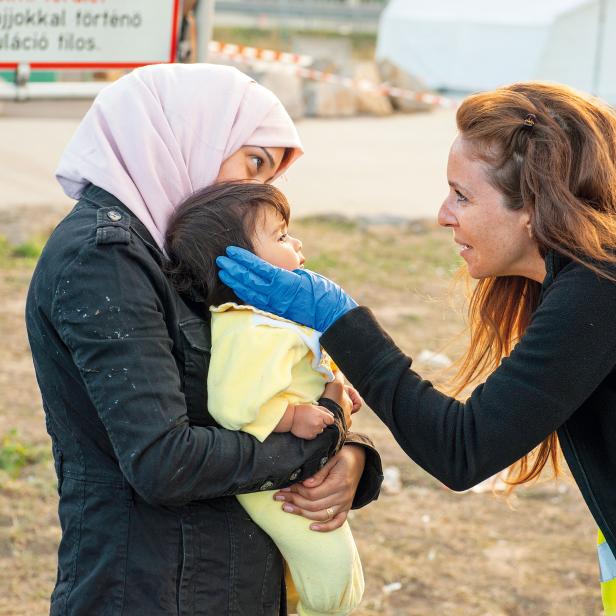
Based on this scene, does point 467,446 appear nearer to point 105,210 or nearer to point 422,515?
point 105,210

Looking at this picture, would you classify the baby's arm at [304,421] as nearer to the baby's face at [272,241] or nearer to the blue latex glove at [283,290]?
the blue latex glove at [283,290]

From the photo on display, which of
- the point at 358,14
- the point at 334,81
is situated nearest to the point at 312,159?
the point at 334,81

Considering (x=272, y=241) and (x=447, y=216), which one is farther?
(x=447, y=216)

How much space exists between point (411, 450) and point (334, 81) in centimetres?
1534

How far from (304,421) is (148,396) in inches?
14.0

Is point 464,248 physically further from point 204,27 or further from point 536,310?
point 204,27

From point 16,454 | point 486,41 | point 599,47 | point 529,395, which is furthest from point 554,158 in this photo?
point 486,41

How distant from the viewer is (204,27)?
142 inches

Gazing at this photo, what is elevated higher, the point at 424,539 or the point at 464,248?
the point at 464,248


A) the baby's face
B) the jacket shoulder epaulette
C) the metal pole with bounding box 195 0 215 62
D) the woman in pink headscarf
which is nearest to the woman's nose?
the baby's face

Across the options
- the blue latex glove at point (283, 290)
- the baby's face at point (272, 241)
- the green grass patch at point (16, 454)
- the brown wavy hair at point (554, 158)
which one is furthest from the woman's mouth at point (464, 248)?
the green grass patch at point (16, 454)

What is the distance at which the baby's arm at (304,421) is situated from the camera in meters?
2.07

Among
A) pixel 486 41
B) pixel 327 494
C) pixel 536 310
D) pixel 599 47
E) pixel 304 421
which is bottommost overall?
pixel 486 41

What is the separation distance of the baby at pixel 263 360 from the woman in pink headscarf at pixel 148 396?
34mm
